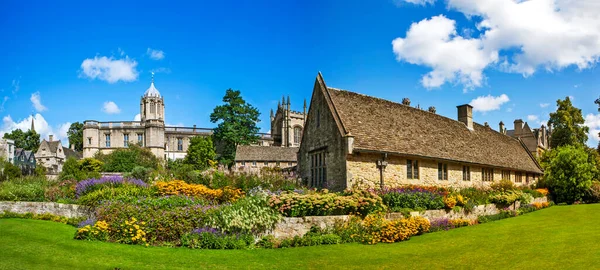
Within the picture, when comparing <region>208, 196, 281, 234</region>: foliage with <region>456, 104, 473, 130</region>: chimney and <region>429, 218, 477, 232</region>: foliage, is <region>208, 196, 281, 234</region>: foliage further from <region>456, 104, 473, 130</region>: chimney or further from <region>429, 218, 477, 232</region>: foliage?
<region>456, 104, 473, 130</region>: chimney

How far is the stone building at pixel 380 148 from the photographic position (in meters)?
22.5

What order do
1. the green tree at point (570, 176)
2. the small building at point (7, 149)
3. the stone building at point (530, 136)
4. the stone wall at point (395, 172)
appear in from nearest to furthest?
1. the stone wall at point (395, 172)
2. the green tree at point (570, 176)
3. the stone building at point (530, 136)
4. the small building at point (7, 149)

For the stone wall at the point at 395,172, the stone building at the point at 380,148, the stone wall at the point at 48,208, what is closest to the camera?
the stone wall at the point at 48,208

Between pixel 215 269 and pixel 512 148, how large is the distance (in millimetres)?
35755

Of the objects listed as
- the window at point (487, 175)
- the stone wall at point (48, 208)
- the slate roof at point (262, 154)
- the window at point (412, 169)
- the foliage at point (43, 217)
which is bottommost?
the foliage at point (43, 217)

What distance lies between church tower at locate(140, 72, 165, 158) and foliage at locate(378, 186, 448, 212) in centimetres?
6704

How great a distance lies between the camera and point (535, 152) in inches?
2685

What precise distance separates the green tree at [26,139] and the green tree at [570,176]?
10028cm

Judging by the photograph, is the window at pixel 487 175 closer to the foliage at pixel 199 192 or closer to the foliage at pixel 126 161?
the foliage at pixel 199 192

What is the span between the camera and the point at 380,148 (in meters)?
23.0

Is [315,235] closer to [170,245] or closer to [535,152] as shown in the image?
[170,245]

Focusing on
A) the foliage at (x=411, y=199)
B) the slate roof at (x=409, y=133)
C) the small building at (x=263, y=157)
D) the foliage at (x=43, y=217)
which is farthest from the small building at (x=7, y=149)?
the foliage at (x=411, y=199)

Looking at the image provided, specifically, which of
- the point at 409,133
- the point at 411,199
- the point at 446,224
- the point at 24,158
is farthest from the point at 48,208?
the point at 24,158

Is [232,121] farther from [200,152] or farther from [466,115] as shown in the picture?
[466,115]
